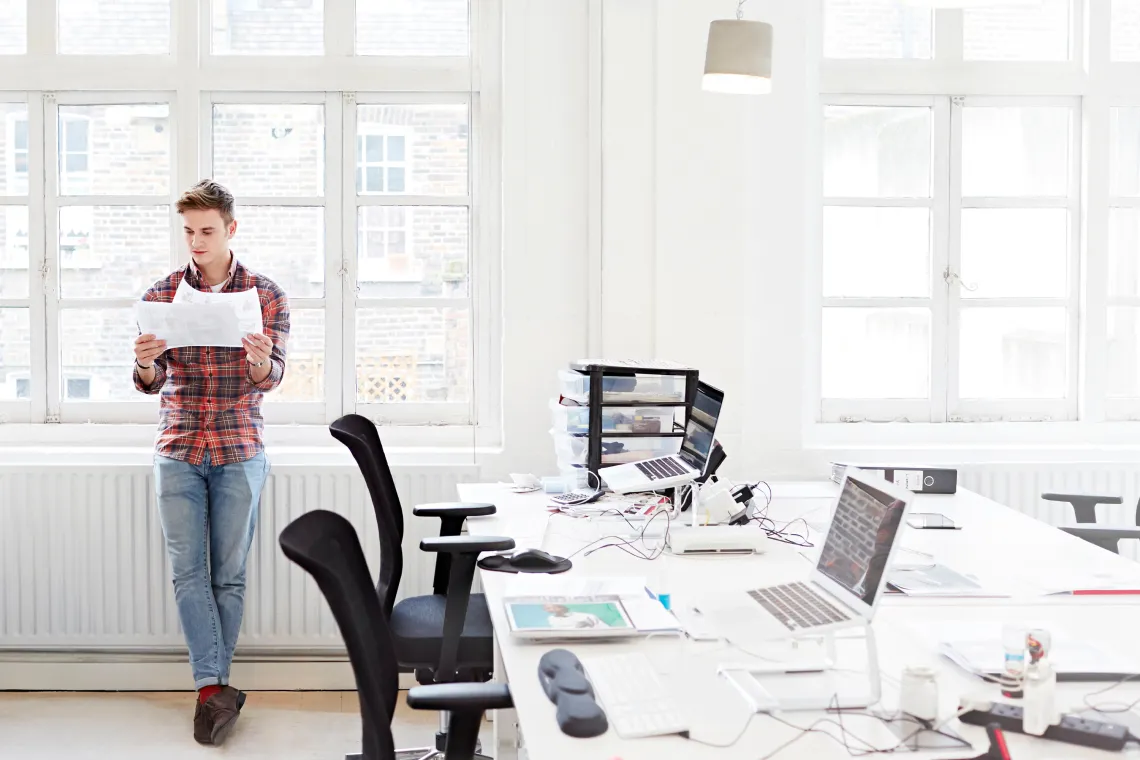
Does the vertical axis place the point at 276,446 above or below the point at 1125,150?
below

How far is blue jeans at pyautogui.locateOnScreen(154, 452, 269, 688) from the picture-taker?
3668 millimetres

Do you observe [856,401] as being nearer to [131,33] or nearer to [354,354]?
[354,354]

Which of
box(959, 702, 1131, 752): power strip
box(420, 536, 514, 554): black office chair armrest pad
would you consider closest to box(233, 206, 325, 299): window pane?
box(420, 536, 514, 554): black office chair armrest pad

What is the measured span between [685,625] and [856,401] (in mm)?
2334

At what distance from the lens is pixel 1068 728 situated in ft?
5.57

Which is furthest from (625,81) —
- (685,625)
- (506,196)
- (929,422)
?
(685,625)

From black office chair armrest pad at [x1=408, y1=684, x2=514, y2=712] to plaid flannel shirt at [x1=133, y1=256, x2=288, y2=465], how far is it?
1.94 meters

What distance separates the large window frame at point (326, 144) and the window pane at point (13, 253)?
4 cm

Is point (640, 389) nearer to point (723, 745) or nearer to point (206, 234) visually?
point (206, 234)

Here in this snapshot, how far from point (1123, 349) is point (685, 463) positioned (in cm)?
226

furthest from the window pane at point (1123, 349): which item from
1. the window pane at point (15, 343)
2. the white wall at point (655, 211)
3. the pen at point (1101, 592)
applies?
the window pane at point (15, 343)

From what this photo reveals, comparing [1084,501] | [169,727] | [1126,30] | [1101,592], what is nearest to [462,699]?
[1101,592]

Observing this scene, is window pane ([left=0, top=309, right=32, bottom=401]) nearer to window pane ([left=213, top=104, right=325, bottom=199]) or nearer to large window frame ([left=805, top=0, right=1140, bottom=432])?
window pane ([left=213, top=104, right=325, bottom=199])

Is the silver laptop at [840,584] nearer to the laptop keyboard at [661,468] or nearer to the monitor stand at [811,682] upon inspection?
the monitor stand at [811,682]
